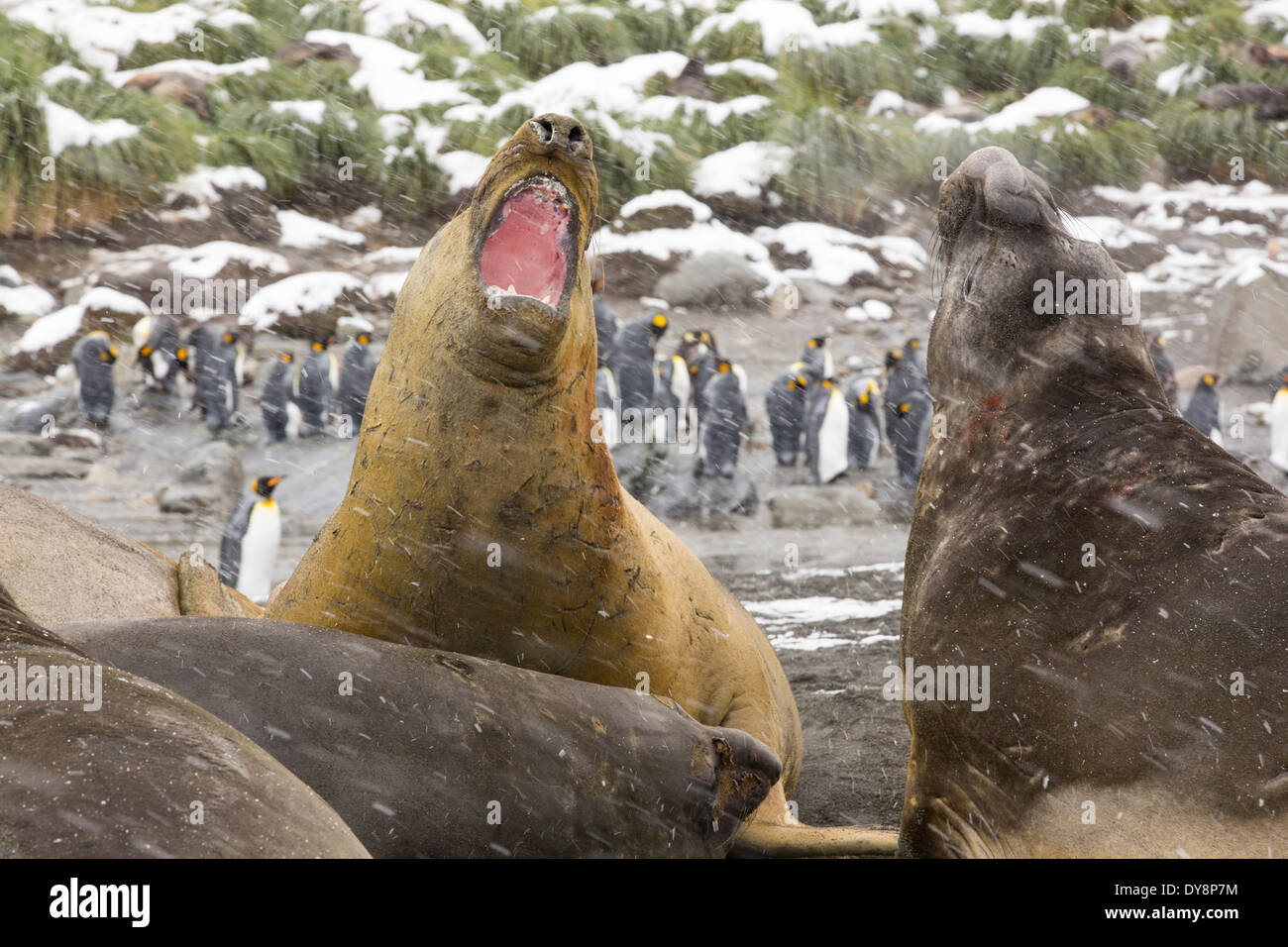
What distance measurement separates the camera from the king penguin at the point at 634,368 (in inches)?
501

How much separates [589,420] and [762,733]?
0.90 meters

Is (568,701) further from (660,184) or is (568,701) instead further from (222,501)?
(660,184)

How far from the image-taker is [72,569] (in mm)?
3689

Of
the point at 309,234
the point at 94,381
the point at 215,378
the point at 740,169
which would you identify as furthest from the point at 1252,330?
the point at 94,381

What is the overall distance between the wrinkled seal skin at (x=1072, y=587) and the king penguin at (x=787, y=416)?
8.93m

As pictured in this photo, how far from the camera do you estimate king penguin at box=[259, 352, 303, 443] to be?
12.0 metres

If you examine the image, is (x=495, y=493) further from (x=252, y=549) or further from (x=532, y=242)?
(x=252, y=549)

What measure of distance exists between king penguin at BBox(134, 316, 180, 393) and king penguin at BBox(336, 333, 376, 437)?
1.65 metres

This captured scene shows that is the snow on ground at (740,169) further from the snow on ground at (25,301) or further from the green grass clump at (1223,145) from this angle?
the snow on ground at (25,301)

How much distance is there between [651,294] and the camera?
16047mm

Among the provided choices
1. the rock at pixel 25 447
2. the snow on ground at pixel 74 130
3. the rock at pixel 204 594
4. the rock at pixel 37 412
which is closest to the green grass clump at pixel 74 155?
the snow on ground at pixel 74 130

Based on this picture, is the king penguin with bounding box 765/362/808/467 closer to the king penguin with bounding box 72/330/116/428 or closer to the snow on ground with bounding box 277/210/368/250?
the king penguin with bounding box 72/330/116/428

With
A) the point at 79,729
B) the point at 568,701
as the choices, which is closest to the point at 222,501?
the point at 568,701

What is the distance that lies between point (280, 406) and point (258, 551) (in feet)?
15.5
